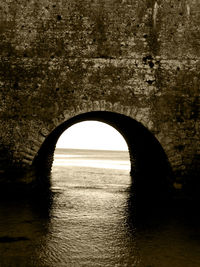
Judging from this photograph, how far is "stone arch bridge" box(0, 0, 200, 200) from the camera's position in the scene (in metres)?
5.82

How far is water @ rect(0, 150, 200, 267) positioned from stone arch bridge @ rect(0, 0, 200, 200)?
4.24 ft

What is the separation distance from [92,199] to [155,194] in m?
1.80

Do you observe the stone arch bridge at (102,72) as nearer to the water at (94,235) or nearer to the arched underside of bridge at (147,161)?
the arched underside of bridge at (147,161)

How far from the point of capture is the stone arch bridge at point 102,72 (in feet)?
19.1

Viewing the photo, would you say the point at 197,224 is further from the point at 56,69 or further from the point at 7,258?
the point at 56,69

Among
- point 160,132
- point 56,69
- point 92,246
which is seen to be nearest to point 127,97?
point 160,132

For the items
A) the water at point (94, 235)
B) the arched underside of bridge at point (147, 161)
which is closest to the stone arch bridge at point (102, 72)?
the arched underside of bridge at point (147, 161)

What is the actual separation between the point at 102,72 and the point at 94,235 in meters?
3.69

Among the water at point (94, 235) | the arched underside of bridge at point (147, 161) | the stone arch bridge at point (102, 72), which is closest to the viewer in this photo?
the water at point (94, 235)

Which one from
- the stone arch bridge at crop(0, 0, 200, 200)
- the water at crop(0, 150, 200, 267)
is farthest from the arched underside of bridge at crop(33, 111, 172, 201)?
the water at crop(0, 150, 200, 267)

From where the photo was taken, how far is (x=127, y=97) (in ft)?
19.4

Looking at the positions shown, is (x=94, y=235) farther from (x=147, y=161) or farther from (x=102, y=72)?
(x=147, y=161)

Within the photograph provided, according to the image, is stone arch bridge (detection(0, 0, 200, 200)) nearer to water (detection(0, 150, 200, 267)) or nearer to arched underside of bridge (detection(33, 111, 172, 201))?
arched underside of bridge (detection(33, 111, 172, 201))

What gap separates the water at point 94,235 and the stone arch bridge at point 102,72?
129 centimetres
